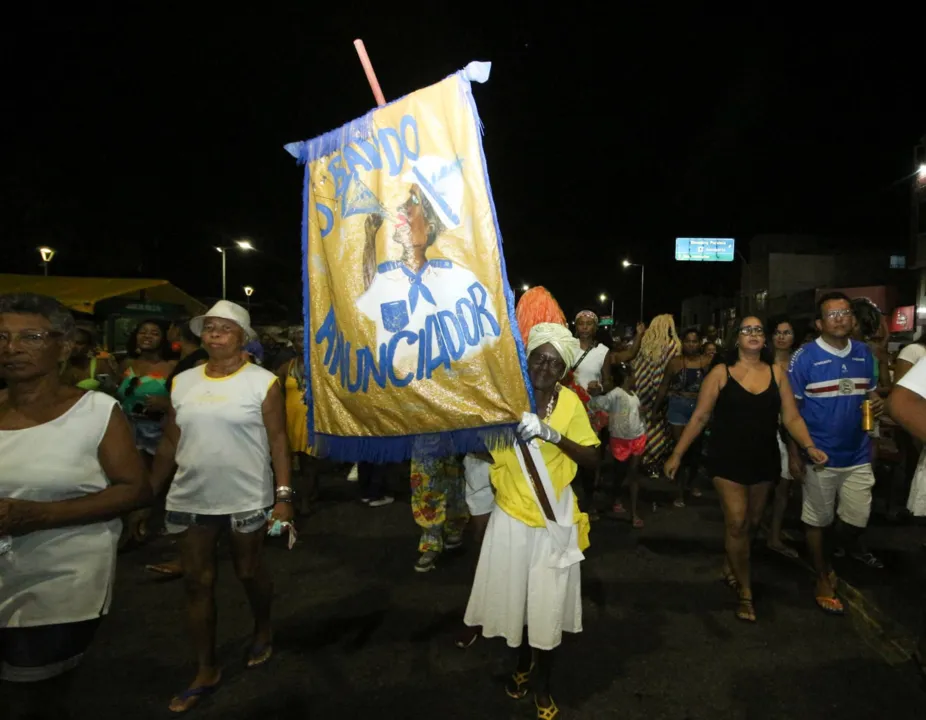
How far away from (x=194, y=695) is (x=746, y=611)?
326cm

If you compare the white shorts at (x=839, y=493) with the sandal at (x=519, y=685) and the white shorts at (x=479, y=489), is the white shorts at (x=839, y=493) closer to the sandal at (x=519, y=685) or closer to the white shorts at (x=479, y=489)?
the white shorts at (x=479, y=489)

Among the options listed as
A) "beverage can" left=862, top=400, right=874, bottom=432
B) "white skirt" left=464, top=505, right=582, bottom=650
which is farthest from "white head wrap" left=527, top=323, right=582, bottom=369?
"beverage can" left=862, top=400, right=874, bottom=432

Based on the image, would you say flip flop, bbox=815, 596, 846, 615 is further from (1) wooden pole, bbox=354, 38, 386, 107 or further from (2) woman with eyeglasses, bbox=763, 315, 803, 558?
(1) wooden pole, bbox=354, 38, 386, 107

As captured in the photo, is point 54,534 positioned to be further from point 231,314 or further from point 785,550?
point 785,550

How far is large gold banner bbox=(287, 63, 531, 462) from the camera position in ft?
8.18

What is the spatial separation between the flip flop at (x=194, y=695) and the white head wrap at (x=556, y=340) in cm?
232

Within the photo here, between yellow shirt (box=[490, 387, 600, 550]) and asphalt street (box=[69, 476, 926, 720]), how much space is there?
0.98 meters

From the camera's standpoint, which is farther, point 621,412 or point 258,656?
point 621,412

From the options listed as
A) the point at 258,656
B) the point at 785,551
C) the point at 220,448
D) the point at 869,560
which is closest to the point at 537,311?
the point at 220,448

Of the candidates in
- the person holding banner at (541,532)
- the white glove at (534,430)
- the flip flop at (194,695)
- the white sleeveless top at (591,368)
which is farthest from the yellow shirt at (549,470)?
the white sleeveless top at (591,368)

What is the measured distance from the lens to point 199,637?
118 inches

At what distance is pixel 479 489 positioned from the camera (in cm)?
391

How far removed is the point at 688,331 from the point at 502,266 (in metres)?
5.31

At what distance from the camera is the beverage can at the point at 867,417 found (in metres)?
3.78
